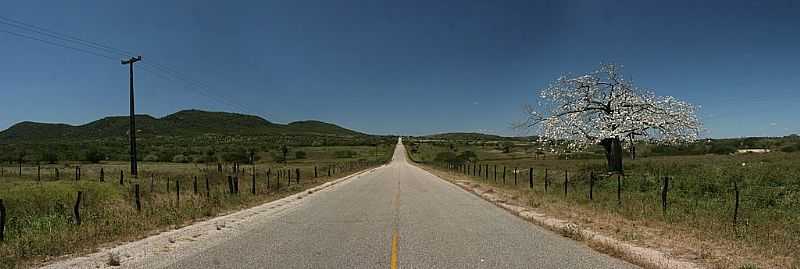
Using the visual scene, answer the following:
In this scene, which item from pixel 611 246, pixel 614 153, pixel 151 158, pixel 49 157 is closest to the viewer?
pixel 611 246

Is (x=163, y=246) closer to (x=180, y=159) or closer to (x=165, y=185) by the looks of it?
(x=165, y=185)

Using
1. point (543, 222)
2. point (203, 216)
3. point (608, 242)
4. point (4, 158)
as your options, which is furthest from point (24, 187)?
point (4, 158)

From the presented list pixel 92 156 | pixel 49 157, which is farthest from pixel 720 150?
pixel 49 157

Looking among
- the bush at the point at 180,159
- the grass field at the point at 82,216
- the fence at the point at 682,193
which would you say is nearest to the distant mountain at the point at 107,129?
the bush at the point at 180,159

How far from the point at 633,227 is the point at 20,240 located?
1366cm

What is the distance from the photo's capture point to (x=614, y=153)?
104 ft

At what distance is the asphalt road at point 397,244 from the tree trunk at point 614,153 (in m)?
17.5

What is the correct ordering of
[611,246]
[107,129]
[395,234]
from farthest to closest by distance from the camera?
[107,129] → [395,234] → [611,246]

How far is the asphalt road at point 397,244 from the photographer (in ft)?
28.4

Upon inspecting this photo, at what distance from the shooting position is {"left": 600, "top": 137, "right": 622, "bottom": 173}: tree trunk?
31.3 meters

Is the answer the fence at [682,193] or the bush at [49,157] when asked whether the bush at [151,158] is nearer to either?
Answer: the bush at [49,157]

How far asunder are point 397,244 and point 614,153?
2483cm

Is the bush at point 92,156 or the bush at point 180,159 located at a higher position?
the bush at point 92,156

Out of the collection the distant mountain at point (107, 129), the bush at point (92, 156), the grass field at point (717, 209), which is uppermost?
the distant mountain at point (107, 129)
